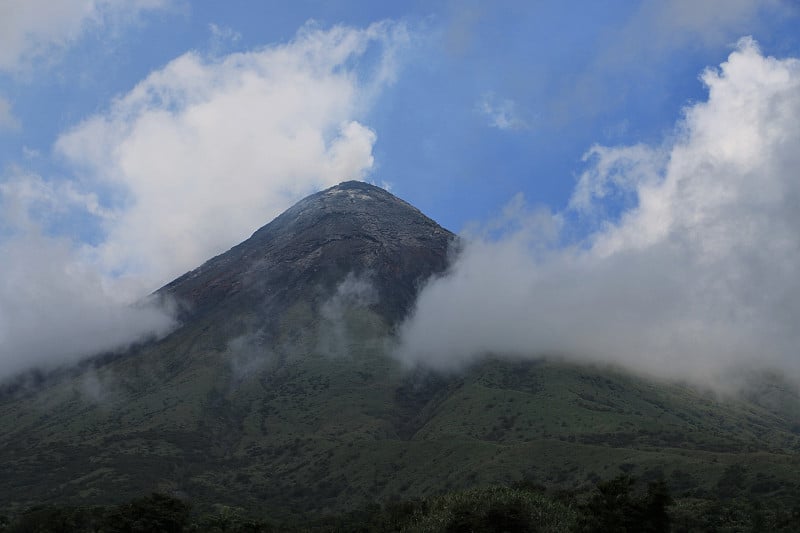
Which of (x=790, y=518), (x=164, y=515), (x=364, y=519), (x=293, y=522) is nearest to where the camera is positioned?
(x=790, y=518)

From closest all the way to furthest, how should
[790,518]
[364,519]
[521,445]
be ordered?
[790,518]
[364,519]
[521,445]

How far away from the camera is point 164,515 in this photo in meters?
100

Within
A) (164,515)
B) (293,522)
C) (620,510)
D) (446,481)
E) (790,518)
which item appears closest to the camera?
(620,510)

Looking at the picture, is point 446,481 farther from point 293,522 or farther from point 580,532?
point 580,532

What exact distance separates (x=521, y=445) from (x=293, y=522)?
70.3m

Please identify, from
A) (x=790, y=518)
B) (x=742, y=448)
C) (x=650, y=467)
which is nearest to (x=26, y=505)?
(x=650, y=467)

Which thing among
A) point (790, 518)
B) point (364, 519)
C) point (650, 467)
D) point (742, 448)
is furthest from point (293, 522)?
point (742, 448)

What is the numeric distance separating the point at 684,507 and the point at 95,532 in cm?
8476

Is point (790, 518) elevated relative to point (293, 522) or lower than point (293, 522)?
lower

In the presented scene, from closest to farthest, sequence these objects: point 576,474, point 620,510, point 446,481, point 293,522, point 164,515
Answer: point 620,510, point 164,515, point 293,522, point 576,474, point 446,481

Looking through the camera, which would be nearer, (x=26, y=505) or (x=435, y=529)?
(x=435, y=529)

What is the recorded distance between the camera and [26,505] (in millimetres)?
181625

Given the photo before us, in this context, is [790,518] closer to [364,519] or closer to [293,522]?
[364,519]

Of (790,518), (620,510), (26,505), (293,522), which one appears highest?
(26,505)
